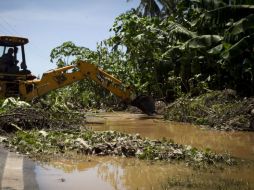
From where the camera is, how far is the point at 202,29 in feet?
73.7

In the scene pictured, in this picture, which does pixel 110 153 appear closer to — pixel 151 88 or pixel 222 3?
pixel 222 3

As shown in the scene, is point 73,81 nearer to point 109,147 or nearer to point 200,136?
point 200,136

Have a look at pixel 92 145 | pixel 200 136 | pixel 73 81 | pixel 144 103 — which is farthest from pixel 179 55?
pixel 92 145

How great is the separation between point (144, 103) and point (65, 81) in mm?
3682

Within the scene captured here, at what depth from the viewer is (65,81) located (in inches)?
642

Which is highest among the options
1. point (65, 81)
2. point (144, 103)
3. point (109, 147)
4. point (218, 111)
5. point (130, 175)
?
point (65, 81)

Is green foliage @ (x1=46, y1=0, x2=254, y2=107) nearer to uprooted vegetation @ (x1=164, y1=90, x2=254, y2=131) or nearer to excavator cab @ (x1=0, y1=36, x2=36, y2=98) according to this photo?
uprooted vegetation @ (x1=164, y1=90, x2=254, y2=131)

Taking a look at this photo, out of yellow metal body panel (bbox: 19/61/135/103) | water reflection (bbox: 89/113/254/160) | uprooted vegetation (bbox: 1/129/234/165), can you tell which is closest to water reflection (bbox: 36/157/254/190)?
uprooted vegetation (bbox: 1/129/234/165)

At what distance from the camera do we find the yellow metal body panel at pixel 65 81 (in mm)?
15500

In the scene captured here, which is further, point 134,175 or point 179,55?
point 179,55

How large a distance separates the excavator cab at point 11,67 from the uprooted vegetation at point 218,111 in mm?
6183

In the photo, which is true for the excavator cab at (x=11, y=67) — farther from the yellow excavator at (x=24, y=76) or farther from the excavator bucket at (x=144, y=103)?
the excavator bucket at (x=144, y=103)

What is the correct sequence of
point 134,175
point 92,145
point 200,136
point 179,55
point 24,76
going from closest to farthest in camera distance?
point 134,175 < point 92,145 < point 200,136 < point 24,76 < point 179,55

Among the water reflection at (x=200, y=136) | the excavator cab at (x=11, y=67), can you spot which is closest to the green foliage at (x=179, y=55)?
the water reflection at (x=200, y=136)
